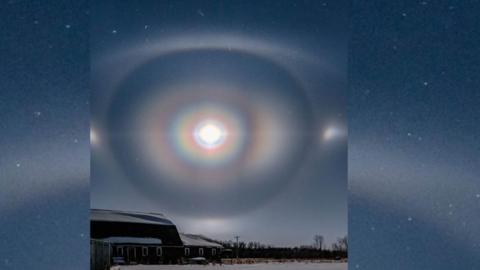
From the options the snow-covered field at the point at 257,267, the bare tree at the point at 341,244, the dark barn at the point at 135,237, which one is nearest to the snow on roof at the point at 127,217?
the dark barn at the point at 135,237

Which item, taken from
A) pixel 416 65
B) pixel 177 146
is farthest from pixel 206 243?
pixel 416 65

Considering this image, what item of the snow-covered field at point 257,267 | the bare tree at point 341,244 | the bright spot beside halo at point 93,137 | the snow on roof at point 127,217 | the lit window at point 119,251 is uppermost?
the bright spot beside halo at point 93,137

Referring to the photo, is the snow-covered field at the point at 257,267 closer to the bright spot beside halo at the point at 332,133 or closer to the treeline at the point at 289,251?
the treeline at the point at 289,251

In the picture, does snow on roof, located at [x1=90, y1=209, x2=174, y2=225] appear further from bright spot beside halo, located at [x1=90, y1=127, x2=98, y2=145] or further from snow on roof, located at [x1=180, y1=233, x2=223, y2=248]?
bright spot beside halo, located at [x1=90, y1=127, x2=98, y2=145]

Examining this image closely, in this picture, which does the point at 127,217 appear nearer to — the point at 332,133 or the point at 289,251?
the point at 289,251

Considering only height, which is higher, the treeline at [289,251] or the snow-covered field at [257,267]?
the treeline at [289,251]

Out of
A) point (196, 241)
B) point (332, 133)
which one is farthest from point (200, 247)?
point (332, 133)

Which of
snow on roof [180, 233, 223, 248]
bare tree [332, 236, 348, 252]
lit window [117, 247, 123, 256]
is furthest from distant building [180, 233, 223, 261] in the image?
bare tree [332, 236, 348, 252]

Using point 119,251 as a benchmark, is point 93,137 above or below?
above
